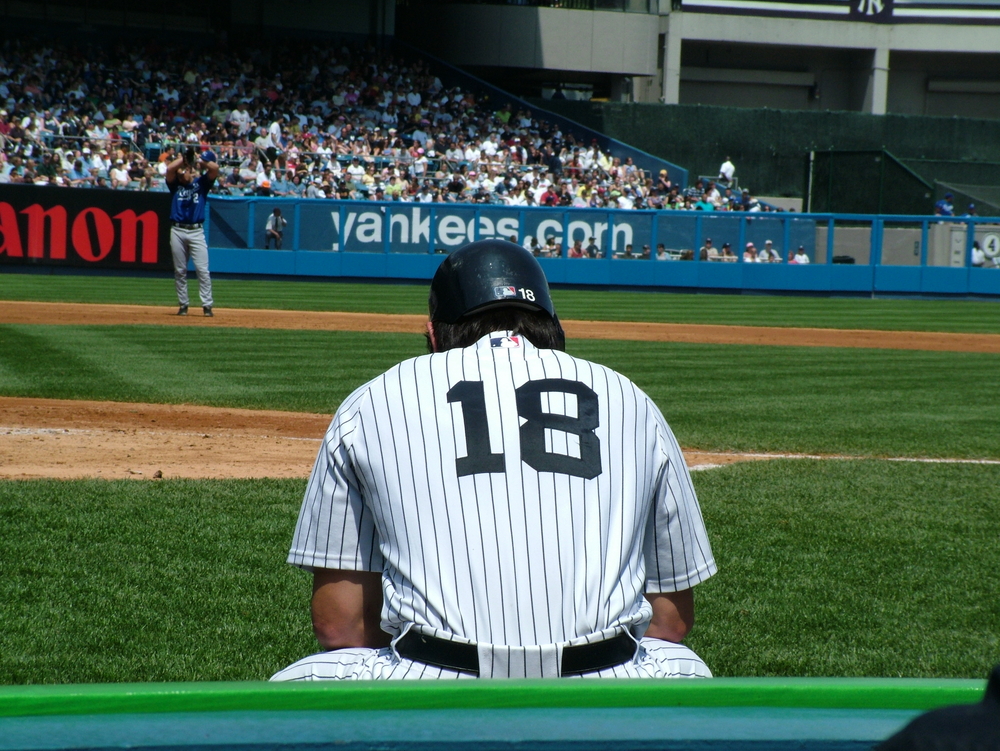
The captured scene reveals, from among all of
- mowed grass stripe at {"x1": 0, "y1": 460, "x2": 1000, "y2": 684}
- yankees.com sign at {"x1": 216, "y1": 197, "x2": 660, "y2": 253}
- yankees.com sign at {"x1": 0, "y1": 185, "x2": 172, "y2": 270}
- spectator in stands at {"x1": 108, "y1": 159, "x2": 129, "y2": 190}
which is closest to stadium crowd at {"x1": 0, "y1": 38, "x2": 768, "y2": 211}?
spectator in stands at {"x1": 108, "y1": 159, "x2": 129, "y2": 190}

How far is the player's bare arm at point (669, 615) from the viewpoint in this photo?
7.69 feet

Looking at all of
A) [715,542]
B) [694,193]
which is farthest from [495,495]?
[694,193]

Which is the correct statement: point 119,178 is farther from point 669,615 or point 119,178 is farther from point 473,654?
point 473,654

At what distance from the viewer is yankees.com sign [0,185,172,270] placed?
23984 millimetres

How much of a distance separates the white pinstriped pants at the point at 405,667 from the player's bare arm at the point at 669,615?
0.38 feet

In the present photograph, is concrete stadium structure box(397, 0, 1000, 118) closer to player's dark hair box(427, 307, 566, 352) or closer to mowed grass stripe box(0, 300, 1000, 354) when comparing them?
mowed grass stripe box(0, 300, 1000, 354)

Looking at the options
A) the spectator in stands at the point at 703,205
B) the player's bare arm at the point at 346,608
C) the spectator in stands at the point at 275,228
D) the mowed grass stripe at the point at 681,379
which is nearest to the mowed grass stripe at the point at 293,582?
the player's bare arm at the point at 346,608

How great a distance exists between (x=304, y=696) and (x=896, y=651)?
305 cm

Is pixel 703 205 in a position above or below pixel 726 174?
below

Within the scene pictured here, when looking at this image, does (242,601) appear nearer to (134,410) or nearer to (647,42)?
(134,410)

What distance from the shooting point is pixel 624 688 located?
1402 mm

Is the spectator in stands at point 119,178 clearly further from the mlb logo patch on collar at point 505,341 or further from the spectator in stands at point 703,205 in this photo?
the mlb logo patch on collar at point 505,341

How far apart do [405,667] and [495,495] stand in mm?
341

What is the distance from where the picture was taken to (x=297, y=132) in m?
31.1
